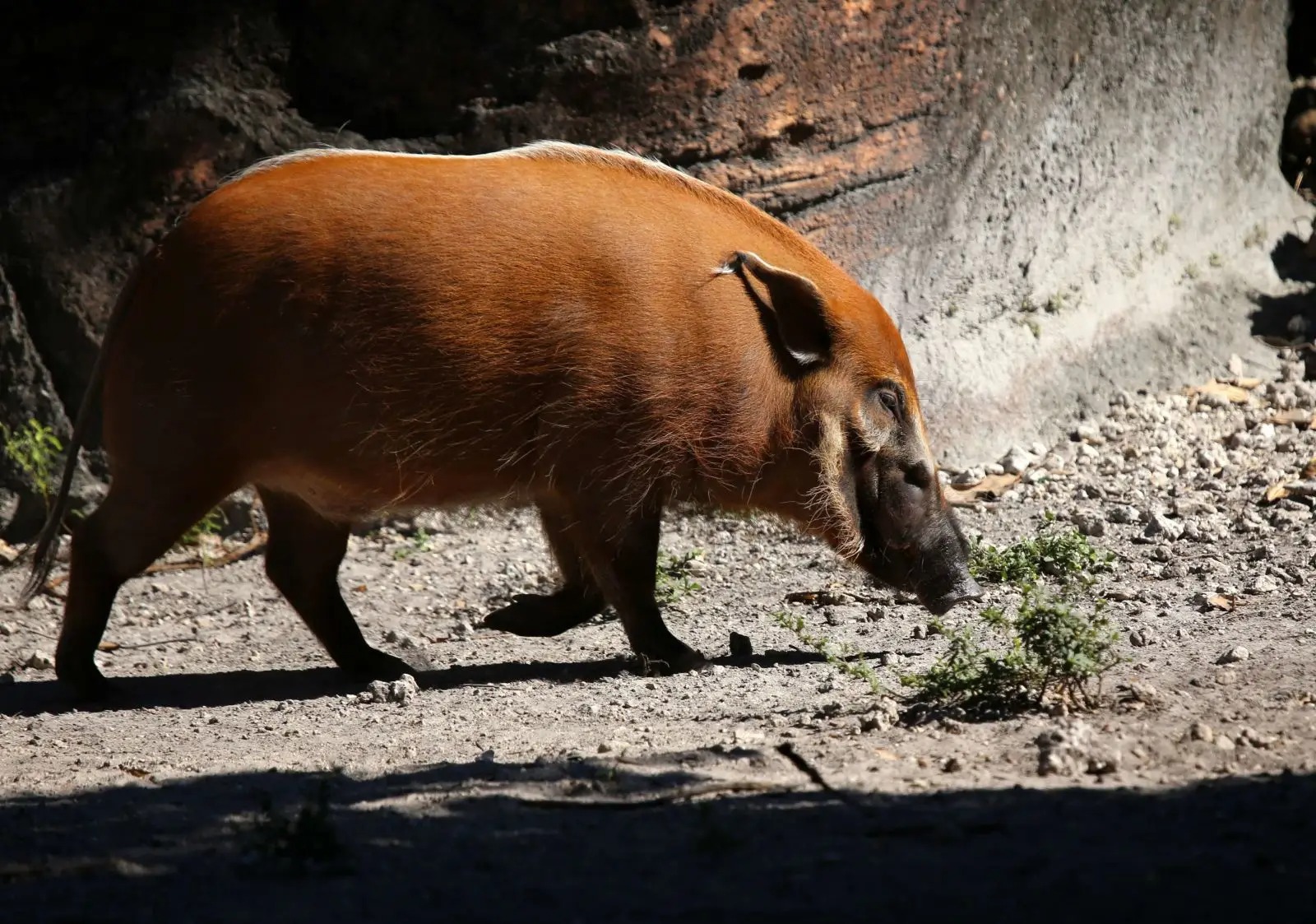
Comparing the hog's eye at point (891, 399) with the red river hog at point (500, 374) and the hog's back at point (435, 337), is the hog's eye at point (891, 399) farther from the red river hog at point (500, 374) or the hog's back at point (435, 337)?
the hog's back at point (435, 337)

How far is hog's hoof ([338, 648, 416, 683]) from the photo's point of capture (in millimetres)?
5668

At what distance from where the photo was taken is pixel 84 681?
545 cm

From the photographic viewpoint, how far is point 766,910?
2.84 meters

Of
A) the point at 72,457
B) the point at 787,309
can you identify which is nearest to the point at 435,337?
the point at 787,309

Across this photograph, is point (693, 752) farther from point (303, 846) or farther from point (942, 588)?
point (942, 588)

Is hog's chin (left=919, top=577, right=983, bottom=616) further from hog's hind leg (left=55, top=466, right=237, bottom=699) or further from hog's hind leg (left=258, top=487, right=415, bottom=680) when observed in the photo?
hog's hind leg (left=55, top=466, right=237, bottom=699)

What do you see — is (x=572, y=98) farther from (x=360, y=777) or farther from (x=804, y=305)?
(x=360, y=777)

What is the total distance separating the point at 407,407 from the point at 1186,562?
2983mm

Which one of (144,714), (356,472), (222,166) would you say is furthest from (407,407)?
(222,166)

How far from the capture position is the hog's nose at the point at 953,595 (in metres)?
5.61

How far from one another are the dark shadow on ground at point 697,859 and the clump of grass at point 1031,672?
2.36 ft

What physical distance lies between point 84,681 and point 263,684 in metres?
0.61

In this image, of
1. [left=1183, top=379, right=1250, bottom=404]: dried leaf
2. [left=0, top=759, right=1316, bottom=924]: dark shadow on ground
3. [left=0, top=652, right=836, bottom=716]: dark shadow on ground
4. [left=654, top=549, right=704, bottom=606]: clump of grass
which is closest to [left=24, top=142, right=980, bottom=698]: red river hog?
[left=0, top=652, right=836, bottom=716]: dark shadow on ground

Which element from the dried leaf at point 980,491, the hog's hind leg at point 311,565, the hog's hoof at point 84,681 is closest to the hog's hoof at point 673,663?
the hog's hind leg at point 311,565
